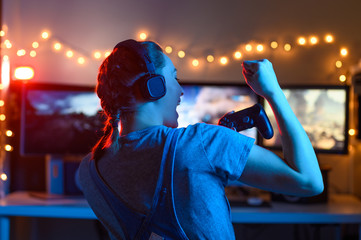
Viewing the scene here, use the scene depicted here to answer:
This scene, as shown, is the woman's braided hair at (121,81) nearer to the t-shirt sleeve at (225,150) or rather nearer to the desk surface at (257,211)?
the t-shirt sleeve at (225,150)

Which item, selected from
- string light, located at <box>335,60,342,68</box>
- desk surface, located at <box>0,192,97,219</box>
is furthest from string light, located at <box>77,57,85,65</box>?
string light, located at <box>335,60,342,68</box>

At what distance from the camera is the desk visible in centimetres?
170

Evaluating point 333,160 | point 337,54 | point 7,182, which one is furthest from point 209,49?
point 7,182

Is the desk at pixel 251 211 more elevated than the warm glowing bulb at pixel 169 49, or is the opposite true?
the warm glowing bulb at pixel 169 49

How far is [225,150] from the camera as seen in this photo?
0.72m

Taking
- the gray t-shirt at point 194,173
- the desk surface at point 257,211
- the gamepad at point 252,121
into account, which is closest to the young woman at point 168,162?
the gray t-shirt at point 194,173

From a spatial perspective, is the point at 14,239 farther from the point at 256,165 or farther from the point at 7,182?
the point at 256,165

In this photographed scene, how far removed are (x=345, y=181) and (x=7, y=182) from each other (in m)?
1.87

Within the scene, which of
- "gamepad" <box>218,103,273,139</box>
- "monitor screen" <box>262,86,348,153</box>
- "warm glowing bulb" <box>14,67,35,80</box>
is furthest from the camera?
"warm glowing bulb" <box>14,67,35,80</box>

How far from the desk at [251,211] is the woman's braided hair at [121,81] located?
1.02 metres

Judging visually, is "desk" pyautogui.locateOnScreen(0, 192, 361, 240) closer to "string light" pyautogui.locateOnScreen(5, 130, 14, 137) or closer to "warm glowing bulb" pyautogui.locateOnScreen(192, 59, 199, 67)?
"string light" pyautogui.locateOnScreen(5, 130, 14, 137)

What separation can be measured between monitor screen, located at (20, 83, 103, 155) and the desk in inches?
11.0

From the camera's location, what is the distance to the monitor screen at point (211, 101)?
6.75 feet

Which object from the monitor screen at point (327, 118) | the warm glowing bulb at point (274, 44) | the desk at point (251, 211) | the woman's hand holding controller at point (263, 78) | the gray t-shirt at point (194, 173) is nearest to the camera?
the gray t-shirt at point (194, 173)
